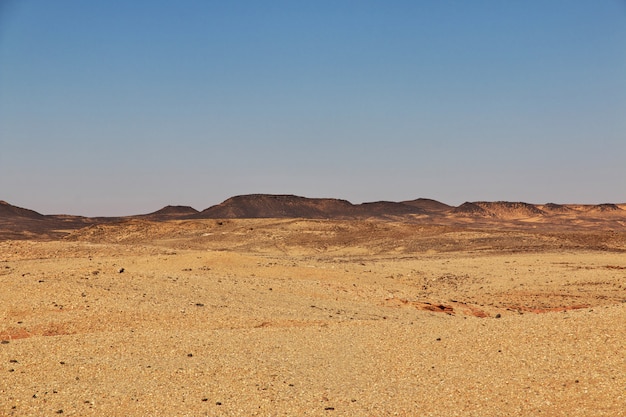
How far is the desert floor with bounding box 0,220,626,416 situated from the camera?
32.2ft

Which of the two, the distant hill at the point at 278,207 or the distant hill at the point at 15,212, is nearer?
the distant hill at the point at 15,212

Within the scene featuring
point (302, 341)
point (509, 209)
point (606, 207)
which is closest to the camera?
point (302, 341)

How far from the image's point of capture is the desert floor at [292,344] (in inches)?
386

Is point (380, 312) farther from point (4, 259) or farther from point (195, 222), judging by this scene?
point (195, 222)

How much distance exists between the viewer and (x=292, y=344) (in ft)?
45.2

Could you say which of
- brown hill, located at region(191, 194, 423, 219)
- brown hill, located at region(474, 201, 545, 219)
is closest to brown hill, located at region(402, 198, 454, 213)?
brown hill, located at region(191, 194, 423, 219)

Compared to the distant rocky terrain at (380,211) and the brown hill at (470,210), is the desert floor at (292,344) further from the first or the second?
the brown hill at (470,210)

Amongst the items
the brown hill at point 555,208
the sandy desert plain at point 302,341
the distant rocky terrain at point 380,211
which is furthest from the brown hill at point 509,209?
the sandy desert plain at point 302,341

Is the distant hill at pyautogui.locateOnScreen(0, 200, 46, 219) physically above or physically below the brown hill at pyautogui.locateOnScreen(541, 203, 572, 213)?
above


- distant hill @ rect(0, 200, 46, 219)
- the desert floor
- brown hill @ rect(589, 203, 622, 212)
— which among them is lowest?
the desert floor

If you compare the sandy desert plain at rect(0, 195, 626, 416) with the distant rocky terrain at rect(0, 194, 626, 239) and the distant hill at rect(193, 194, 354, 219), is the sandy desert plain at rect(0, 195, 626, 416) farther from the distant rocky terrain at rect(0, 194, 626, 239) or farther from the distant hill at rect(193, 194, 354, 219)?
the distant hill at rect(193, 194, 354, 219)

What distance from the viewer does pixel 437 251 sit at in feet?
162

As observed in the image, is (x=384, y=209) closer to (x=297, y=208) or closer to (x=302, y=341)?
(x=297, y=208)

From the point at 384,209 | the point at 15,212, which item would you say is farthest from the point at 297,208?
the point at 15,212
